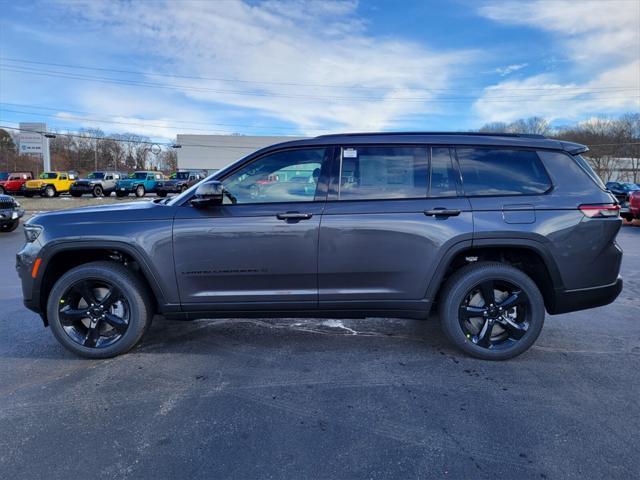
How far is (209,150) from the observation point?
64875mm

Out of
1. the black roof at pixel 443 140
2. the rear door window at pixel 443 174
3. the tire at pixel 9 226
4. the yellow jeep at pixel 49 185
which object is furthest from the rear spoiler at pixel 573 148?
the yellow jeep at pixel 49 185

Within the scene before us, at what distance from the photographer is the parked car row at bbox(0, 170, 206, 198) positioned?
2969 cm

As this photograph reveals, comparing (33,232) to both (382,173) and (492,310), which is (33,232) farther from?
(492,310)

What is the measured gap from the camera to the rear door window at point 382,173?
138 inches

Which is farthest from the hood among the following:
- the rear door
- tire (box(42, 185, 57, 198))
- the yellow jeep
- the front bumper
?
tire (box(42, 185, 57, 198))

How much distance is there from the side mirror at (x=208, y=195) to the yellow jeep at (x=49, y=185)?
3249 centimetres

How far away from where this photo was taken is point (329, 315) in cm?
362

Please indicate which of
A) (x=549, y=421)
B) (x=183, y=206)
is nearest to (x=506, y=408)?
(x=549, y=421)

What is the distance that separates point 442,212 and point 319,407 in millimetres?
1781

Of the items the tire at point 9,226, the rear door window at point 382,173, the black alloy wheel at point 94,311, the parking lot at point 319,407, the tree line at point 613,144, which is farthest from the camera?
the tree line at point 613,144

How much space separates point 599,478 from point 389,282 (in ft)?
5.97

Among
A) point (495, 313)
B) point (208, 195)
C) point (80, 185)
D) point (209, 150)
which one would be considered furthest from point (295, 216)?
point (209, 150)

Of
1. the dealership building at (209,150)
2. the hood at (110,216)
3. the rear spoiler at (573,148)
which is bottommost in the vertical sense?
the hood at (110,216)

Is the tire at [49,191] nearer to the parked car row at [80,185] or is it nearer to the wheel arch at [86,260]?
the parked car row at [80,185]
